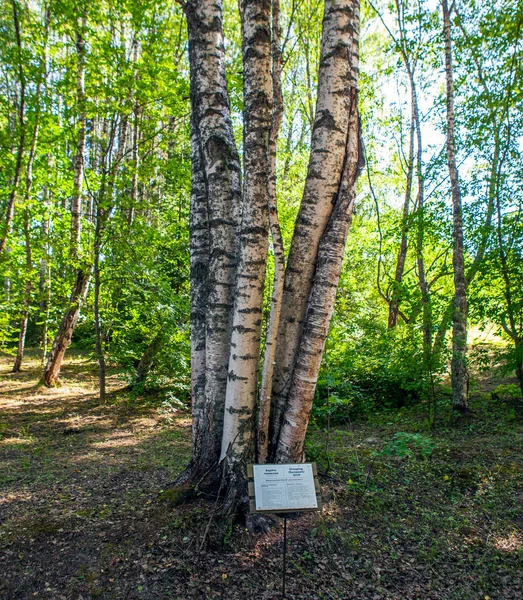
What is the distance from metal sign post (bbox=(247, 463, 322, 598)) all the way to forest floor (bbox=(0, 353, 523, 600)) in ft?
1.45

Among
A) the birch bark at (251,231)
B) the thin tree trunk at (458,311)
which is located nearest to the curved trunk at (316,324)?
the birch bark at (251,231)

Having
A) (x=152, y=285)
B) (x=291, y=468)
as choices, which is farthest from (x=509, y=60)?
(x=291, y=468)

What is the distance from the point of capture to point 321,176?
3447 mm

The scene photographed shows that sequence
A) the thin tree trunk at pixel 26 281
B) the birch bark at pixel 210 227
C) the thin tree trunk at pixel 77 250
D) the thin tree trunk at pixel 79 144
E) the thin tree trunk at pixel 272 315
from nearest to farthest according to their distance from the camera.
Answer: the thin tree trunk at pixel 272 315 < the birch bark at pixel 210 227 < the thin tree trunk at pixel 79 144 < the thin tree trunk at pixel 77 250 < the thin tree trunk at pixel 26 281

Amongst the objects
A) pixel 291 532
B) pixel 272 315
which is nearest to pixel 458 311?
pixel 272 315

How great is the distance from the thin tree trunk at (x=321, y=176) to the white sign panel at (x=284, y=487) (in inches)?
29.5

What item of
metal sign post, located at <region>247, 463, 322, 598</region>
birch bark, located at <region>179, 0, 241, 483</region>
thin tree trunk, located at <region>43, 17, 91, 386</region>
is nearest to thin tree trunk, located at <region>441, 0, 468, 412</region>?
birch bark, located at <region>179, 0, 241, 483</region>

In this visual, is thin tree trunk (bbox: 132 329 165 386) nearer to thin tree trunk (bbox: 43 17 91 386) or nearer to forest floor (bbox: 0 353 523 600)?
thin tree trunk (bbox: 43 17 91 386)

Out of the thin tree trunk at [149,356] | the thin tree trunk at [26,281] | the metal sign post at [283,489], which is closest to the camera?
the metal sign post at [283,489]

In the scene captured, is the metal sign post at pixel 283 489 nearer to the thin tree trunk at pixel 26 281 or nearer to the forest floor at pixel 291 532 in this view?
the forest floor at pixel 291 532

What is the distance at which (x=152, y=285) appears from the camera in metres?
8.03

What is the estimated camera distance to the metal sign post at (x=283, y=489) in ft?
8.61

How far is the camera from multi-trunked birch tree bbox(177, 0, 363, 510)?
10.7 feet

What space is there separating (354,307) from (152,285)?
276 inches
